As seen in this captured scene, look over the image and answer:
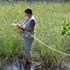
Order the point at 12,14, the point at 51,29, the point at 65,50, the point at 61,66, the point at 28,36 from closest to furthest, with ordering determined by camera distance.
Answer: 1. the point at 28,36
2. the point at 61,66
3. the point at 65,50
4. the point at 51,29
5. the point at 12,14

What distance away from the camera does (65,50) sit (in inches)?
305

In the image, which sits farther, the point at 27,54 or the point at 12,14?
the point at 12,14

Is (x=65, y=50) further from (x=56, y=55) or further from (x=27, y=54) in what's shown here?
(x=27, y=54)

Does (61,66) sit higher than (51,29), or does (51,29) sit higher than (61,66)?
(51,29)

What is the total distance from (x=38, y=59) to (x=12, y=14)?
3631mm

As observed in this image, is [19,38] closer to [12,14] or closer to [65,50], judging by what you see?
[65,50]

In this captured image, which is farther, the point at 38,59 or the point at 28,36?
the point at 38,59

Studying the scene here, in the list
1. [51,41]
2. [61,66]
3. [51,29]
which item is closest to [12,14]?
[51,29]

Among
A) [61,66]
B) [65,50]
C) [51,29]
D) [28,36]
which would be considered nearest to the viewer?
[28,36]

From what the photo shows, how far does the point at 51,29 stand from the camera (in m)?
8.78

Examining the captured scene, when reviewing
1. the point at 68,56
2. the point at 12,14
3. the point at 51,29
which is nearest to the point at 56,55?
the point at 68,56

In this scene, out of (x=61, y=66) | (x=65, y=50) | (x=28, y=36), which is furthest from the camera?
(x=65, y=50)

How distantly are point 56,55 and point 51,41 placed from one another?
0.56 metres

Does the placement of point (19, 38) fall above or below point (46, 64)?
above
